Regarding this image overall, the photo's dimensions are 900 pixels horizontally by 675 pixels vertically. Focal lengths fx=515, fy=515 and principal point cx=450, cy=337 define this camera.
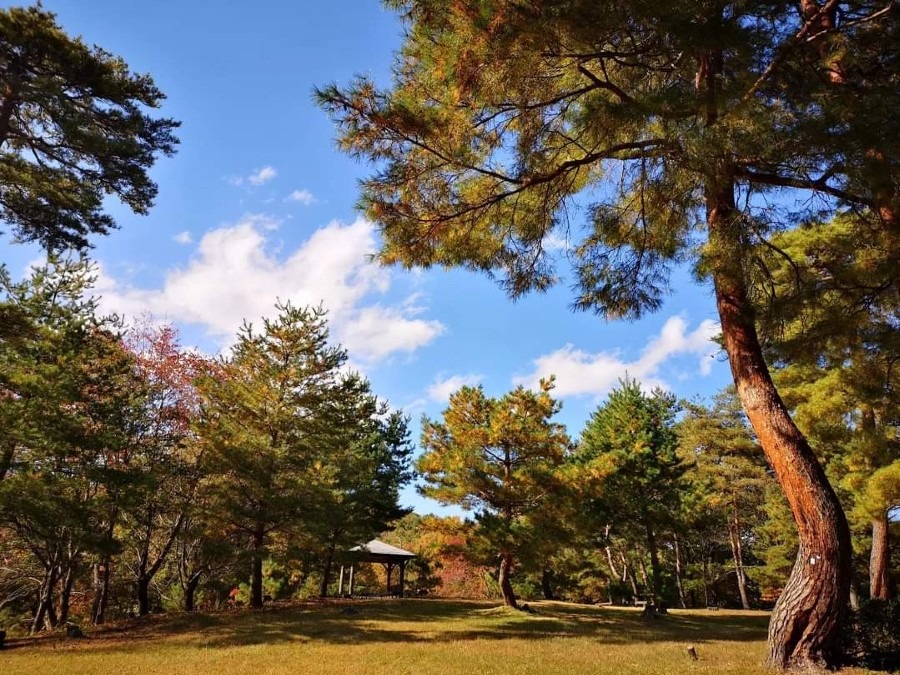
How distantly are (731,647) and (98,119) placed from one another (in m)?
16.9

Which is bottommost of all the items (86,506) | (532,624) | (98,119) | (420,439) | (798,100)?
(532,624)

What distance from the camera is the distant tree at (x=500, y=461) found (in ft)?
52.8

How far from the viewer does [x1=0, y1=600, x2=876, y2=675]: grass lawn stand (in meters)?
8.63

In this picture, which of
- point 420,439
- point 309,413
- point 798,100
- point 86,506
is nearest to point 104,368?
point 86,506

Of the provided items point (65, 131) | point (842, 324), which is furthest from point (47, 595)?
point (842, 324)

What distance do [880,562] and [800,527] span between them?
305 inches

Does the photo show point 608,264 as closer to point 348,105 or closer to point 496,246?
point 496,246

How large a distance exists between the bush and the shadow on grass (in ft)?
21.5

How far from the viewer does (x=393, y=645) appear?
1119cm

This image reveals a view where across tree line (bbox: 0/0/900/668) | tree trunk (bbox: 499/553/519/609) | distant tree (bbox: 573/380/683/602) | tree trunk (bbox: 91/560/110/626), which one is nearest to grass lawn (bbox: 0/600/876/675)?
tree trunk (bbox: 499/553/519/609)

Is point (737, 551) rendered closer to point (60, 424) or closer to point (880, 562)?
point (880, 562)

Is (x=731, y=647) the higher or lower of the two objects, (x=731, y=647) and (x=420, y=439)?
the lower

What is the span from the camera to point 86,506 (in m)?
11.3

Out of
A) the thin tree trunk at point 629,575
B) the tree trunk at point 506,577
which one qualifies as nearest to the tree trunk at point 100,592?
the tree trunk at point 506,577
